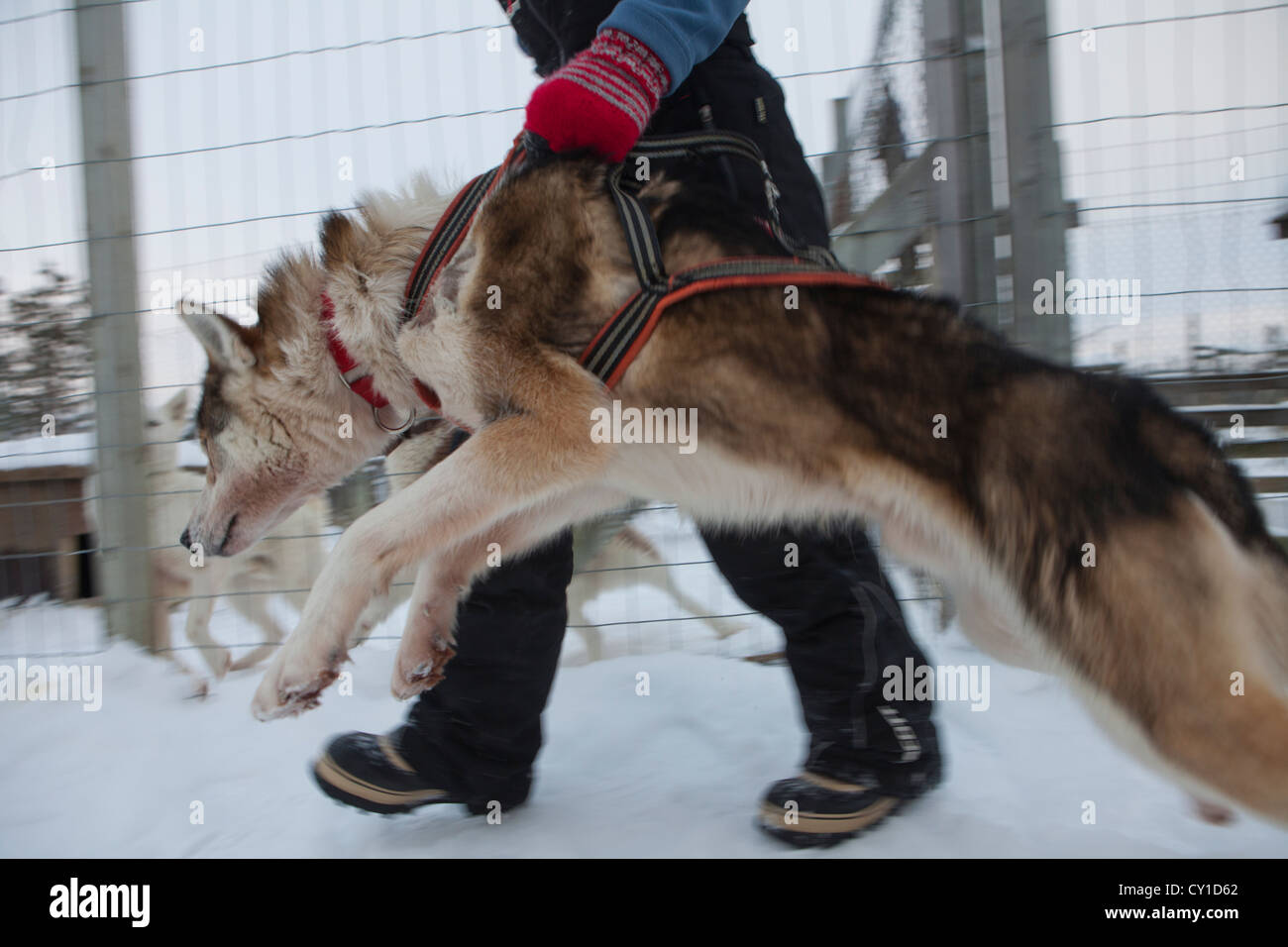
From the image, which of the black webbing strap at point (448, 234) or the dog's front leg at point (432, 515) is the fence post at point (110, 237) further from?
the dog's front leg at point (432, 515)

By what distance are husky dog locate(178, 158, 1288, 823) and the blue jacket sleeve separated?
250mm

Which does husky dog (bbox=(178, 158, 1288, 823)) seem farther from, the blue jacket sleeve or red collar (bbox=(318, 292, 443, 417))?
the blue jacket sleeve

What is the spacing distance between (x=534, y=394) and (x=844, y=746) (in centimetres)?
106

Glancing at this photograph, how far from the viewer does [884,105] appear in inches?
111

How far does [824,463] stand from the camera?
1536mm

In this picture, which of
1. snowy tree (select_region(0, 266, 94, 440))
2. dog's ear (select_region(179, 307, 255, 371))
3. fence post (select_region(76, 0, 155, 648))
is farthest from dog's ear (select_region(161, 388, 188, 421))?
dog's ear (select_region(179, 307, 255, 371))

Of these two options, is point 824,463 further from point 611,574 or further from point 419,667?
point 611,574

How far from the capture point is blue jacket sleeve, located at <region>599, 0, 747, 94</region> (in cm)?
152

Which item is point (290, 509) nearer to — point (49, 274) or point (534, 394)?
point (534, 394)

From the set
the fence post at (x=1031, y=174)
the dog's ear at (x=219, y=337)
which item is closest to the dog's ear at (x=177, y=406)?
the dog's ear at (x=219, y=337)

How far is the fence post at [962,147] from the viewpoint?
2668 mm

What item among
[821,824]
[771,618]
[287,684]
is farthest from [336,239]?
[821,824]

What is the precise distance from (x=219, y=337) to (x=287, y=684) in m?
0.87

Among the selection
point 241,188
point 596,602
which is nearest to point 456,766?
point 596,602
